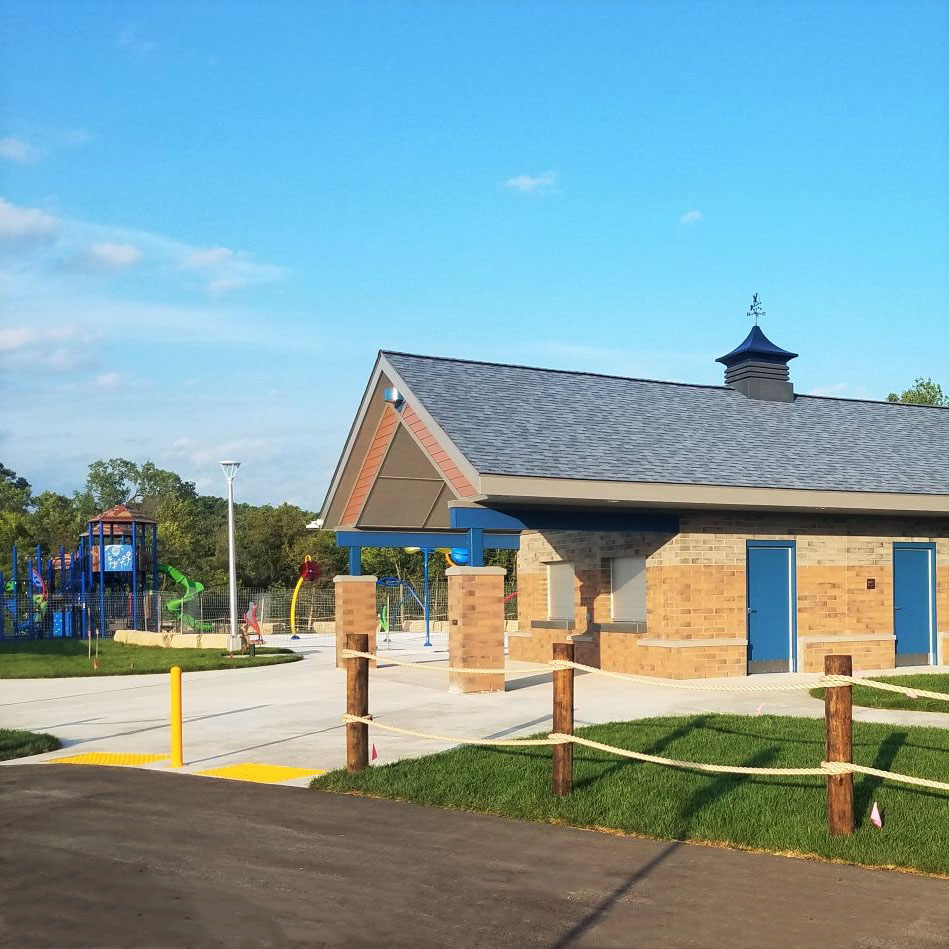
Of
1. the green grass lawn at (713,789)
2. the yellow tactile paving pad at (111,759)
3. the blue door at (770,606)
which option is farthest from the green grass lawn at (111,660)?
the green grass lawn at (713,789)

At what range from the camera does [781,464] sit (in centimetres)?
2169

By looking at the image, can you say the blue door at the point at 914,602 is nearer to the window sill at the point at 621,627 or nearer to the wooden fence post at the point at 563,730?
the window sill at the point at 621,627

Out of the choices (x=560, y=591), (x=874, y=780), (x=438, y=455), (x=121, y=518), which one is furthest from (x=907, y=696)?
(x=121, y=518)

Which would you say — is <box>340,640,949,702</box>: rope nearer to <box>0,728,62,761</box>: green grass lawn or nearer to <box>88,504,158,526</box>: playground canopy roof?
<box>0,728,62,761</box>: green grass lawn

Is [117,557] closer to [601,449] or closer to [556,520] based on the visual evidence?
[556,520]

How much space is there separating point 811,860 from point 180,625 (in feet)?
120

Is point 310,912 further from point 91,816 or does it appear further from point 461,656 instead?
point 461,656

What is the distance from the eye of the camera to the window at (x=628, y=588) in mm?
21375

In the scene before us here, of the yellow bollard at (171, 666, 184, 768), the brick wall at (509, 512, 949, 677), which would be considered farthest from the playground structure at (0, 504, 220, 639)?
the yellow bollard at (171, 666, 184, 768)

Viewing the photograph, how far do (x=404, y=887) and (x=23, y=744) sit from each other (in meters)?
8.21

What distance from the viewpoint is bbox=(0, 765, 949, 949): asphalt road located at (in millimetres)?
6121

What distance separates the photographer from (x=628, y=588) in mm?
21828

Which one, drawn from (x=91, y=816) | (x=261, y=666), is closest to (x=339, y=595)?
(x=261, y=666)

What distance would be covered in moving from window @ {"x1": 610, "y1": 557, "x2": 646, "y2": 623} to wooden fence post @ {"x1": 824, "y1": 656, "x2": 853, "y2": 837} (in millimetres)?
13090
